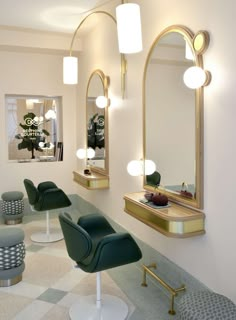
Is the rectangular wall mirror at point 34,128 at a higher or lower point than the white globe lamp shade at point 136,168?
higher

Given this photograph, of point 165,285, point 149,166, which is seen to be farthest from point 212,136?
point 165,285

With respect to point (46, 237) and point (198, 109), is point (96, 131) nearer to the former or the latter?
point (46, 237)

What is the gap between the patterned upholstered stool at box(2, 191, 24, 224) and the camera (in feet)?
15.2

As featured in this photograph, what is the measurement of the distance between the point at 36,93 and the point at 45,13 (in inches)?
56.9

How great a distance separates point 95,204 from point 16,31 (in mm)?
2637

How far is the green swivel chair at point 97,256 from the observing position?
2072 mm

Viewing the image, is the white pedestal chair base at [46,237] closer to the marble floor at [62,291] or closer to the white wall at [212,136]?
the marble floor at [62,291]

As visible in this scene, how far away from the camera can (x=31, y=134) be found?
503 cm

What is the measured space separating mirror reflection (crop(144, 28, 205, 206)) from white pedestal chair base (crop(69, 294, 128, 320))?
0.94m

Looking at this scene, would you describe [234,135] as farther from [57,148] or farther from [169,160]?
[57,148]

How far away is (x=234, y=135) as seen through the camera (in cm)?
186

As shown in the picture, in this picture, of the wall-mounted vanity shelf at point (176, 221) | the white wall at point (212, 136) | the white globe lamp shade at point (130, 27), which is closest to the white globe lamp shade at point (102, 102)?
the white wall at point (212, 136)

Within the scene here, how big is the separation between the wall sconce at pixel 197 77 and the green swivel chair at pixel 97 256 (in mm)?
1118

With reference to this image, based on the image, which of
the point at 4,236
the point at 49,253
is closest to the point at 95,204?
the point at 49,253
